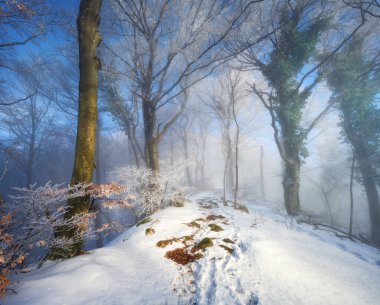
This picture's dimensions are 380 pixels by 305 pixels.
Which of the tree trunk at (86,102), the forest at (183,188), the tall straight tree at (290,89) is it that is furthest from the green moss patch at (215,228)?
the tall straight tree at (290,89)

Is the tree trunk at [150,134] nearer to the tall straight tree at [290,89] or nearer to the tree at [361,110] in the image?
the tall straight tree at [290,89]

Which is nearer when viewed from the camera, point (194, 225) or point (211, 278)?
point (211, 278)

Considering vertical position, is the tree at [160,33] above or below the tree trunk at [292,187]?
above

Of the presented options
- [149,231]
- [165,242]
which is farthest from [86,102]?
[165,242]

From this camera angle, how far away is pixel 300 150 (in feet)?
36.1

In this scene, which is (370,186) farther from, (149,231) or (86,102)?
(86,102)

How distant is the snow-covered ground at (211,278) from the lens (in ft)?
8.14

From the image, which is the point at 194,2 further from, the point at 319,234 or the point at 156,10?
the point at 319,234

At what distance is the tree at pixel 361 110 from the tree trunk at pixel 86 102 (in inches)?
532

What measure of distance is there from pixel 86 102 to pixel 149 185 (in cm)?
383

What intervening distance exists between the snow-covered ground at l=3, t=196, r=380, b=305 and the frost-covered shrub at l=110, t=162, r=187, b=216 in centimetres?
249

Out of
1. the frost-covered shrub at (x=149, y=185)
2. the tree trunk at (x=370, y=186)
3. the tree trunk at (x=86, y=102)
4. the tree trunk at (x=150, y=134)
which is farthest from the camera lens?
the tree trunk at (x=370, y=186)

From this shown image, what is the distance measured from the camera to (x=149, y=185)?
7.14m

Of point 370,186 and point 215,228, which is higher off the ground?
point 370,186
